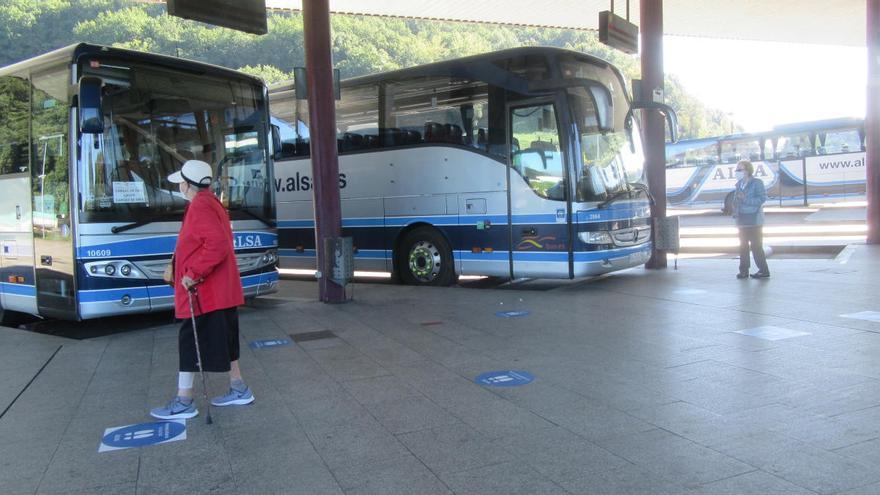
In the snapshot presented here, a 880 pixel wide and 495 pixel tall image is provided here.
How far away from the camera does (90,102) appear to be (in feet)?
25.0

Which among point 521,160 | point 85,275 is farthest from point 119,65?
point 521,160

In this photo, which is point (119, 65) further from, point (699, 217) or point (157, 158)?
point (699, 217)

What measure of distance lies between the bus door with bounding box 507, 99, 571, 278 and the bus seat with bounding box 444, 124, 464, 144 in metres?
0.96

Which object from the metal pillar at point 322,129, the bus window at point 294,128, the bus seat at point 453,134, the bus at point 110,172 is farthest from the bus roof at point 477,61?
the bus at point 110,172

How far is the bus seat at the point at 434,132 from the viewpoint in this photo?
462 inches

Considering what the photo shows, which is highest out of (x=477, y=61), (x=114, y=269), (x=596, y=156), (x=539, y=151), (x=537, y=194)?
(x=477, y=61)

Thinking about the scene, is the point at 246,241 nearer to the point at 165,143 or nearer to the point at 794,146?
the point at 165,143

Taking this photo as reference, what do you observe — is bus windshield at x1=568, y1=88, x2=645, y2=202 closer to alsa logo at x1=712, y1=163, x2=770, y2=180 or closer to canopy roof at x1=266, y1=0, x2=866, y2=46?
canopy roof at x1=266, y1=0, x2=866, y2=46

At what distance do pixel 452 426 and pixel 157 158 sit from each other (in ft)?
18.0

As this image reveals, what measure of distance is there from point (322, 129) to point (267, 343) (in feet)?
12.6

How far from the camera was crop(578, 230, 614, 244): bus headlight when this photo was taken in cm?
1039

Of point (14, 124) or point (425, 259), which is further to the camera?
point (425, 259)

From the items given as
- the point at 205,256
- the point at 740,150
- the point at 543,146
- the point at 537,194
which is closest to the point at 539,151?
the point at 543,146

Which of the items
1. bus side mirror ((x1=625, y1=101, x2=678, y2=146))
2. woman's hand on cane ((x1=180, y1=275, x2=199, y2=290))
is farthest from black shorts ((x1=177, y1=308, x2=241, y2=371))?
bus side mirror ((x1=625, y1=101, x2=678, y2=146))
